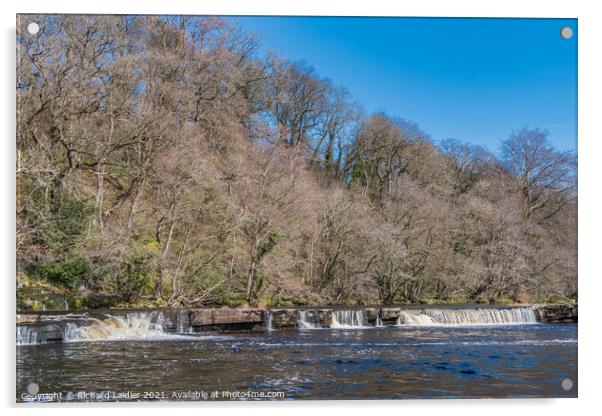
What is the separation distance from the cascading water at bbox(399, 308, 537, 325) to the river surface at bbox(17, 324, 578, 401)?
9.64 ft

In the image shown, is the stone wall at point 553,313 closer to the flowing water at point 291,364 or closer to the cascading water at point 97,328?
the flowing water at point 291,364

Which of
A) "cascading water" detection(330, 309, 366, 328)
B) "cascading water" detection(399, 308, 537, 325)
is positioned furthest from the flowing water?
"cascading water" detection(399, 308, 537, 325)

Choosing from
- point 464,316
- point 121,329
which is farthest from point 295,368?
point 464,316

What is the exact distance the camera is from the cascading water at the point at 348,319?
14906mm

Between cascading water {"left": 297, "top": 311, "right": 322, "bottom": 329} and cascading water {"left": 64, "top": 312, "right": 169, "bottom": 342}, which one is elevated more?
cascading water {"left": 64, "top": 312, "right": 169, "bottom": 342}

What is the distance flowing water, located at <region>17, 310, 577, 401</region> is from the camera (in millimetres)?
8336

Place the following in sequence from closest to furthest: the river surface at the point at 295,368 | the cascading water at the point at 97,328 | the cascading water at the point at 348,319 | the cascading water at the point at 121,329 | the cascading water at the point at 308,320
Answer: the river surface at the point at 295,368
the cascading water at the point at 97,328
the cascading water at the point at 121,329
the cascading water at the point at 308,320
the cascading water at the point at 348,319

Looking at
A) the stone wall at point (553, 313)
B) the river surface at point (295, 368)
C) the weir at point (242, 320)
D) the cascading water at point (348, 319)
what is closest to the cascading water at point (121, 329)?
the weir at point (242, 320)

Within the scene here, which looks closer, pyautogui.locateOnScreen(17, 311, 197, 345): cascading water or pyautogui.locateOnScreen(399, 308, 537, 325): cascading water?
pyautogui.locateOnScreen(17, 311, 197, 345): cascading water

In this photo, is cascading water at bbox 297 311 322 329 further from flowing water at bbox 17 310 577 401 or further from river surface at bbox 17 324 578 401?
river surface at bbox 17 324 578 401

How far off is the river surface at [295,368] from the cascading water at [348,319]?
90.6 inches

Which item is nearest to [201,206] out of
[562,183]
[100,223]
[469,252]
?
[100,223]

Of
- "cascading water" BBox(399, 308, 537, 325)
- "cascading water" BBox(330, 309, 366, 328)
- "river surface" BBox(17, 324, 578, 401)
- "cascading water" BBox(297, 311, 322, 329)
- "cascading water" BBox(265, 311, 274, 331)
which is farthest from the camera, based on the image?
"cascading water" BBox(399, 308, 537, 325)

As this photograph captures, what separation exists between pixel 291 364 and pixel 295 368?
0.29 meters
